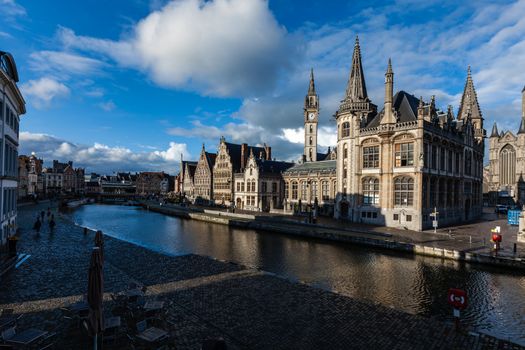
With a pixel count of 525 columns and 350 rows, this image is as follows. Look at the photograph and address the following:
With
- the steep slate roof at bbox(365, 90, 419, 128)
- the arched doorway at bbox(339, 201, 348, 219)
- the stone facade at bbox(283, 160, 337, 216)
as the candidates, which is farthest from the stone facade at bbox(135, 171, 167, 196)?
the steep slate roof at bbox(365, 90, 419, 128)

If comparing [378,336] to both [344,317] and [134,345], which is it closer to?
[344,317]

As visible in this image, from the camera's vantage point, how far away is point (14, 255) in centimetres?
1902

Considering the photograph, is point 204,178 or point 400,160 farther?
point 204,178

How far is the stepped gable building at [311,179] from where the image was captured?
55031mm

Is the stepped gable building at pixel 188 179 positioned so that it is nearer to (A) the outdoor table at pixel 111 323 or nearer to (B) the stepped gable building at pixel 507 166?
(A) the outdoor table at pixel 111 323

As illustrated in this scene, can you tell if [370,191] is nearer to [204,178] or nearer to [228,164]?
[228,164]

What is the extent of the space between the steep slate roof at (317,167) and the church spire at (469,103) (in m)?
27.2

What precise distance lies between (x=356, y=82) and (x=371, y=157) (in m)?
14.1

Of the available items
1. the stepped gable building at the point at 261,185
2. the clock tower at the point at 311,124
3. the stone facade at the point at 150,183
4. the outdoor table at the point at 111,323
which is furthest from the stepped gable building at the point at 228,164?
the stone facade at the point at 150,183

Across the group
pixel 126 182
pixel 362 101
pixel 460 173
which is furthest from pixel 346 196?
pixel 126 182

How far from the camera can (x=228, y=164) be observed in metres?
74.8

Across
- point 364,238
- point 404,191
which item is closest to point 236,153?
point 404,191

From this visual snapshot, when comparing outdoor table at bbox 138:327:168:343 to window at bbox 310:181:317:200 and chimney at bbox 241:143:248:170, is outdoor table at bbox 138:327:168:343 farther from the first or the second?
chimney at bbox 241:143:248:170

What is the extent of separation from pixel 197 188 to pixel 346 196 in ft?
185
